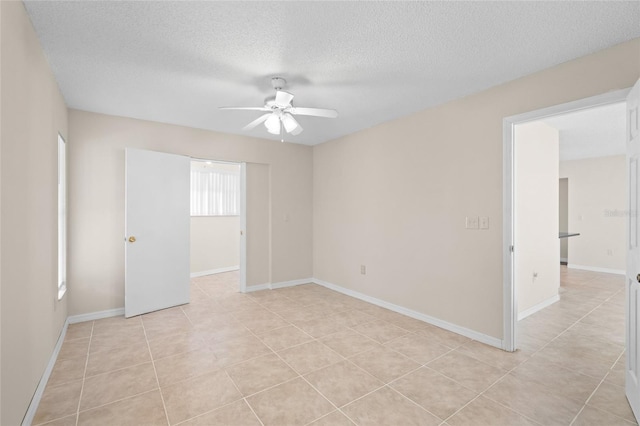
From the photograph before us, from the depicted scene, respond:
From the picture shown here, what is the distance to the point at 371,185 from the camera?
418 cm

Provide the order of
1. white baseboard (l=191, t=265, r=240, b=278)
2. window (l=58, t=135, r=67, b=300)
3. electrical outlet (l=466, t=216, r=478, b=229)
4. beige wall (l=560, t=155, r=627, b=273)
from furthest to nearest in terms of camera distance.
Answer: beige wall (l=560, t=155, r=627, b=273) < white baseboard (l=191, t=265, r=240, b=278) < window (l=58, t=135, r=67, b=300) < electrical outlet (l=466, t=216, r=478, b=229)

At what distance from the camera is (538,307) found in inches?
150

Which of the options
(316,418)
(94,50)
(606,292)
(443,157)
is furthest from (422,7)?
(606,292)

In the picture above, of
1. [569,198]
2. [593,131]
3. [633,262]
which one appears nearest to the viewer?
[633,262]

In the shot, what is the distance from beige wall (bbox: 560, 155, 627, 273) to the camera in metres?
6.09

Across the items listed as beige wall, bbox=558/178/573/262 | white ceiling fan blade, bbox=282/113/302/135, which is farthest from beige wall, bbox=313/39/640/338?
beige wall, bbox=558/178/573/262

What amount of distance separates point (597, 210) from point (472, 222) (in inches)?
223

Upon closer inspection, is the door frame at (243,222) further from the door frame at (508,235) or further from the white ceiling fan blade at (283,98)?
the door frame at (508,235)

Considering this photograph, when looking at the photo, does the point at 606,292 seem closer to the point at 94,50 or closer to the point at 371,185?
the point at 371,185

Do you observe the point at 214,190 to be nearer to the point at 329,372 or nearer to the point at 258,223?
the point at 258,223

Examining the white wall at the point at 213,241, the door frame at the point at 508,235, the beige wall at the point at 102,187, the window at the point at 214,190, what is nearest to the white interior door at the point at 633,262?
the door frame at the point at 508,235

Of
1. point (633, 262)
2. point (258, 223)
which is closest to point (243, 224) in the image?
point (258, 223)

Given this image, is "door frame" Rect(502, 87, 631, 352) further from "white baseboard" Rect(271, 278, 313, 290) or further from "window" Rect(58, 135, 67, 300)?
"window" Rect(58, 135, 67, 300)

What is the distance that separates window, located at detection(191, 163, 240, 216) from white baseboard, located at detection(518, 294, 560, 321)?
511cm
